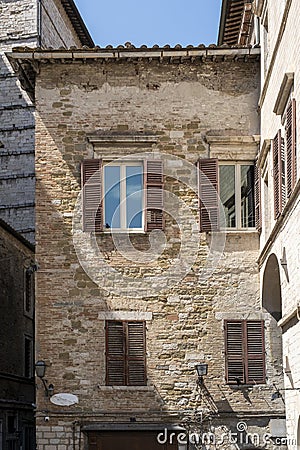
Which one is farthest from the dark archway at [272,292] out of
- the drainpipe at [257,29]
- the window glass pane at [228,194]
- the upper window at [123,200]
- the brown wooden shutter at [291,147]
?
the drainpipe at [257,29]

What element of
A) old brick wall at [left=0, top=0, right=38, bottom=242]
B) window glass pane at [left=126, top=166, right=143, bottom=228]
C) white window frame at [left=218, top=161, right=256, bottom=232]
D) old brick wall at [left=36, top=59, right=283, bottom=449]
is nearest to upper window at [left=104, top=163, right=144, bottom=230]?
window glass pane at [left=126, top=166, right=143, bottom=228]

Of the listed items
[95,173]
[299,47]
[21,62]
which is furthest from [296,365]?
[21,62]

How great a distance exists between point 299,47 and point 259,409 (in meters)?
8.57

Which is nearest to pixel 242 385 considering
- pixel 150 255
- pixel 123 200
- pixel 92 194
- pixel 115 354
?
pixel 115 354

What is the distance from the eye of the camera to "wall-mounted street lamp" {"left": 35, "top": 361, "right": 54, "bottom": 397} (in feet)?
59.8

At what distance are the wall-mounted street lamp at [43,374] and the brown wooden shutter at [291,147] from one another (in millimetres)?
7236

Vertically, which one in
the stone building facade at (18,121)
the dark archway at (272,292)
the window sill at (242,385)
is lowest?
the window sill at (242,385)

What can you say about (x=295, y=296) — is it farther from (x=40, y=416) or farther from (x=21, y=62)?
(x=21, y=62)

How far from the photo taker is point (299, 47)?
12398 mm

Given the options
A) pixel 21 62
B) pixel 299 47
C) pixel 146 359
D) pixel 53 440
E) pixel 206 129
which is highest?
pixel 21 62

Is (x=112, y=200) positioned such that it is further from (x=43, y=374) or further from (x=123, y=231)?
(x=43, y=374)

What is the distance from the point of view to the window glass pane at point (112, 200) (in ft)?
61.9

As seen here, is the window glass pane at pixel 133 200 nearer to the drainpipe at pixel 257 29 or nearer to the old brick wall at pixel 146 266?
the old brick wall at pixel 146 266

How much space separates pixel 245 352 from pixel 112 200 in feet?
14.0
